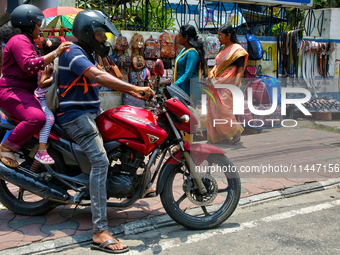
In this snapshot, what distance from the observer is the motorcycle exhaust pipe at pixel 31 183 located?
312 centimetres

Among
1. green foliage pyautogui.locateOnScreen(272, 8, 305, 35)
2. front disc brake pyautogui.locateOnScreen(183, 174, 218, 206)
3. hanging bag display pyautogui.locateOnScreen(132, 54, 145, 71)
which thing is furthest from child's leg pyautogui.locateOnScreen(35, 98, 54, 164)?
green foliage pyautogui.locateOnScreen(272, 8, 305, 35)

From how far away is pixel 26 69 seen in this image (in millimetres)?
2955

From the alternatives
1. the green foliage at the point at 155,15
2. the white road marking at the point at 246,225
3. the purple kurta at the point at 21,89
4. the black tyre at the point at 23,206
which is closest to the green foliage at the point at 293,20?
the green foliage at the point at 155,15

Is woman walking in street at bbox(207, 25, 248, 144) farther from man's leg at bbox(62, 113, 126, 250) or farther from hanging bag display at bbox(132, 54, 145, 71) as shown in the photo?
man's leg at bbox(62, 113, 126, 250)

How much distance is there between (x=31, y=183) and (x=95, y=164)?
0.65m

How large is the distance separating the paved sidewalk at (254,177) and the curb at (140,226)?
0.07m

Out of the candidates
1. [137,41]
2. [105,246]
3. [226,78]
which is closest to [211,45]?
[137,41]

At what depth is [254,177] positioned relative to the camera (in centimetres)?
470

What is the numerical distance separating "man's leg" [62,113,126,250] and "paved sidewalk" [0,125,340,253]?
0.26m

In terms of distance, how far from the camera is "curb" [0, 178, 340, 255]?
114 inches

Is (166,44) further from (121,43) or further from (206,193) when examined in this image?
(206,193)

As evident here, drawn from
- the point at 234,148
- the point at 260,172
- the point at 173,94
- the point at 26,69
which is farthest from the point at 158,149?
the point at 234,148

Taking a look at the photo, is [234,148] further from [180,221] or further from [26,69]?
[26,69]

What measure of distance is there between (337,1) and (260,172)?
42.0ft
